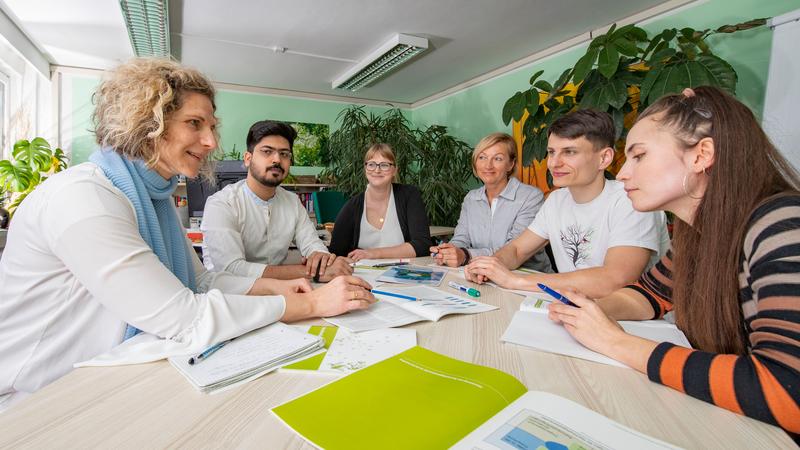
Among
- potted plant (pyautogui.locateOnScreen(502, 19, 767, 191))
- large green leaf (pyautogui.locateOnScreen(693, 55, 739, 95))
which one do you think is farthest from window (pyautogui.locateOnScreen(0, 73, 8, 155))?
large green leaf (pyautogui.locateOnScreen(693, 55, 739, 95))

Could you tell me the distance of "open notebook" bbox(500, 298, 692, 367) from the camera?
2.67ft

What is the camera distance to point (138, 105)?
102 cm

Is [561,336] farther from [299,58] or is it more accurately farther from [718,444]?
[299,58]

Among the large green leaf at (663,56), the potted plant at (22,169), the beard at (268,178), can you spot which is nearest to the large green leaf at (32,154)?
the potted plant at (22,169)

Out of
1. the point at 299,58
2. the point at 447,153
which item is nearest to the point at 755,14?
the point at 447,153

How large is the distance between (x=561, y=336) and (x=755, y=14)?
3428 millimetres

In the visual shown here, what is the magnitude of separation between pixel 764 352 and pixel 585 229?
112 centimetres

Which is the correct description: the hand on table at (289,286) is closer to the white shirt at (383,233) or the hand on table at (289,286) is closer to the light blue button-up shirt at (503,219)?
the light blue button-up shirt at (503,219)

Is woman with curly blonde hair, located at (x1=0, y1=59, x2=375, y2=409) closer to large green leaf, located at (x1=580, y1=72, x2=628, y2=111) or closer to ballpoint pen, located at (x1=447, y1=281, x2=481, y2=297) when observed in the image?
ballpoint pen, located at (x1=447, y1=281, x2=481, y2=297)

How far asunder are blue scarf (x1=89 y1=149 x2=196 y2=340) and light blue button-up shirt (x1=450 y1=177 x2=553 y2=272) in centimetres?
147

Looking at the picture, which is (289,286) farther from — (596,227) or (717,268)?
(596,227)

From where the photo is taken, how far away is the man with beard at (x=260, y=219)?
6.02ft

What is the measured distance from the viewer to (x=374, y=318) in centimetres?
103

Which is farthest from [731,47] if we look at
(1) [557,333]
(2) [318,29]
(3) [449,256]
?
(2) [318,29]
